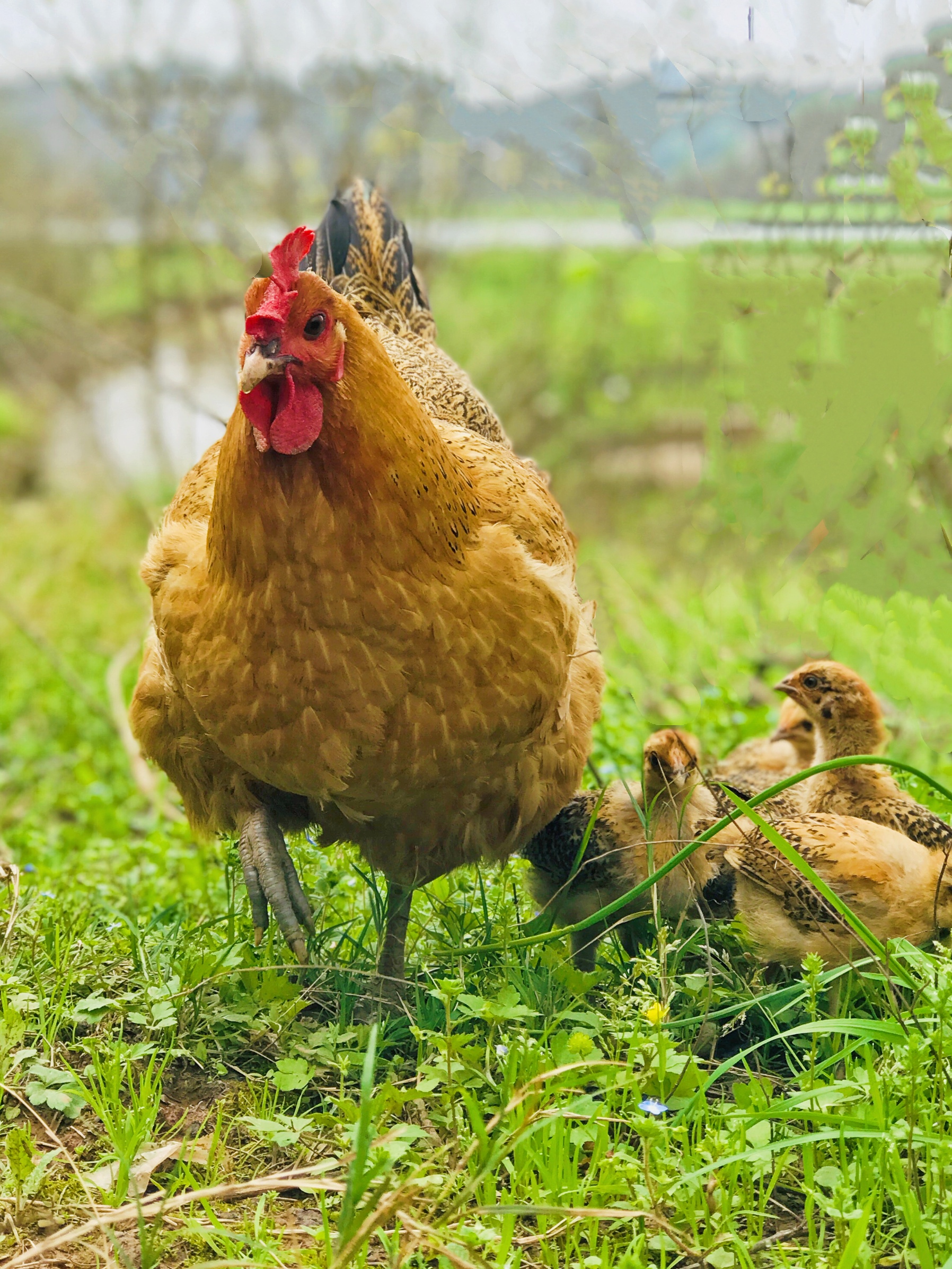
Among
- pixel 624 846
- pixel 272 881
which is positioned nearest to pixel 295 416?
pixel 272 881

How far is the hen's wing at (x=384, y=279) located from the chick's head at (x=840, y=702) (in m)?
1.24

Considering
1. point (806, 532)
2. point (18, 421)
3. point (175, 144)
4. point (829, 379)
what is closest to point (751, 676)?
point (806, 532)

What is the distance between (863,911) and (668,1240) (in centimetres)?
114

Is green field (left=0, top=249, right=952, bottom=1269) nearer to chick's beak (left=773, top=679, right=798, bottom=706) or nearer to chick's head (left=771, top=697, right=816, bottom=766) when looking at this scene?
chick's head (left=771, top=697, right=816, bottom=766)

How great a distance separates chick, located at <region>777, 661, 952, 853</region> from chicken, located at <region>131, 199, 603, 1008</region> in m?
1.01

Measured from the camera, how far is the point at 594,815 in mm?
3115

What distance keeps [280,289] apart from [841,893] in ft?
6.39

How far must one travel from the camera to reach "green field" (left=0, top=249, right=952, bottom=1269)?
2.17 meters

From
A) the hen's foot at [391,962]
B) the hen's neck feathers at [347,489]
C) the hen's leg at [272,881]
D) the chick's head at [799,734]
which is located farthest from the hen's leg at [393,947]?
the chick's head at [799,734]

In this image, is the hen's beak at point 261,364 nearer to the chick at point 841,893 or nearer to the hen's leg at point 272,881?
the hen's leg at point 272,881

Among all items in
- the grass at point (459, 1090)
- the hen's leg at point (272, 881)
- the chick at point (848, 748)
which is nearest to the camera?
the grass at point (459, 1090)

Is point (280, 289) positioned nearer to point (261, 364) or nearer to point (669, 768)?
point (261, 364)

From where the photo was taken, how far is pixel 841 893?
296 cm

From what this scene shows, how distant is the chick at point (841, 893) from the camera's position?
2.95m
